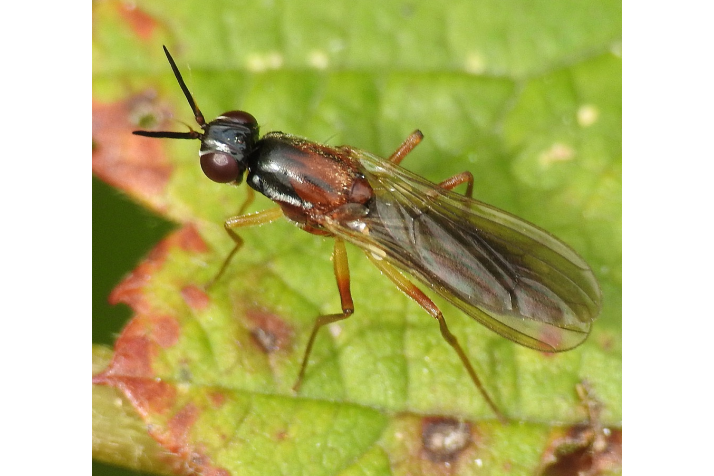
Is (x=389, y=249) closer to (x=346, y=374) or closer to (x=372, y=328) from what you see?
(x=372, y=328)

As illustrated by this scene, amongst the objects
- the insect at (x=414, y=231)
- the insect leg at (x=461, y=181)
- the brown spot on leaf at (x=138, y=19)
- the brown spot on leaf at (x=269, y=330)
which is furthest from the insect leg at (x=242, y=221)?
the brown spot on leaf at (x=138, y=19)

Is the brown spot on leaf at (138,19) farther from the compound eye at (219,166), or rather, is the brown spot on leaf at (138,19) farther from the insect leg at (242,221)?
the insect leg at (242,221)

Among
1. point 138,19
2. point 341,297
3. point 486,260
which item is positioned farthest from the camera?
point 138,19

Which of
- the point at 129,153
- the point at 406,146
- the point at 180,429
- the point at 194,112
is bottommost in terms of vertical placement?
the point at 180,429

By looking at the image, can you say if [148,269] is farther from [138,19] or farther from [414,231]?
[138,19]

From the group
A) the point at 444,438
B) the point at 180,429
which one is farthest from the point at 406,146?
the point at 180,429
